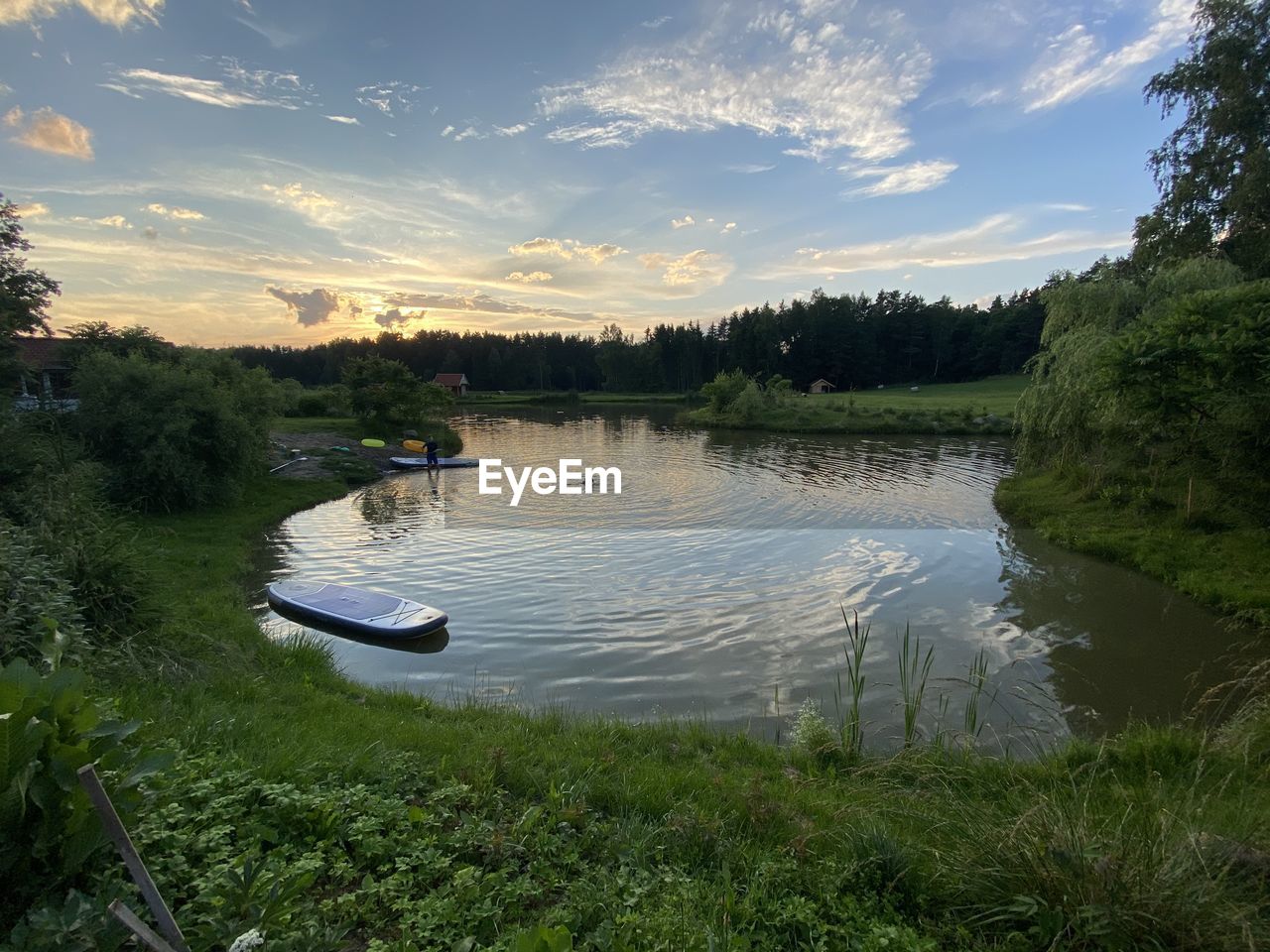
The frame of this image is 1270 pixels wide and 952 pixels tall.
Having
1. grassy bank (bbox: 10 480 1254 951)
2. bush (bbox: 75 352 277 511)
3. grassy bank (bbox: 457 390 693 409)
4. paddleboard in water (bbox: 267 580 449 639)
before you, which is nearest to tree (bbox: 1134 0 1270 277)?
grassy bank (bbox: 10 480 1254 951)

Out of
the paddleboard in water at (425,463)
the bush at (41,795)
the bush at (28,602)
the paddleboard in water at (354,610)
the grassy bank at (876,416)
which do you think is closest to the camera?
the bush at (41,795)

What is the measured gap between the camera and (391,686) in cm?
802

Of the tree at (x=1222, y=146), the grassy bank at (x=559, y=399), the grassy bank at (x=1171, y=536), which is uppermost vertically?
the tree at (x=1222, y=146)

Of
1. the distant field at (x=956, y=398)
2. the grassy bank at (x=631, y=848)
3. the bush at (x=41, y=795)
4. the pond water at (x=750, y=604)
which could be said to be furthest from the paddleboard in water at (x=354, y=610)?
the distant field at (x=956, y=398)

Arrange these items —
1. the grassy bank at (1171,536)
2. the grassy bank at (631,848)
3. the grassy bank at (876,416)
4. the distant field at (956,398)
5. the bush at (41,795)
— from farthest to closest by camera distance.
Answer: the distant field at (956,398) < the grassy bank at (876,416) < the grassy bank at (1171,536) < the grassy bank at (631,848) < the bush at (41,795)

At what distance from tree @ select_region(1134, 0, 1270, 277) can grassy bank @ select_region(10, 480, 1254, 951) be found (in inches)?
755

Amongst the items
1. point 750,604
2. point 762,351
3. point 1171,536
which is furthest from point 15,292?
point 762,351

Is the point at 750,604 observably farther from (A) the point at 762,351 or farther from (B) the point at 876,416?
(A) the point at 762,351

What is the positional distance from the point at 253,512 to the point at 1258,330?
23070mm

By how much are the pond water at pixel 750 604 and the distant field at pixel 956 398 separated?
1157 inches

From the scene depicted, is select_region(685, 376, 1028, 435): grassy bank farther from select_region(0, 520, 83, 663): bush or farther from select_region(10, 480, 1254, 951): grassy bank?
select_region(0, 520, 83, 663): bush

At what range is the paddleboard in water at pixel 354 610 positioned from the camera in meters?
9.71

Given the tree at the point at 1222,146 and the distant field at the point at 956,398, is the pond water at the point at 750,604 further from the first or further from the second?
the distant field at the point at 956,398

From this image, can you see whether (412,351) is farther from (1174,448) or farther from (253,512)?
(1174,448)
